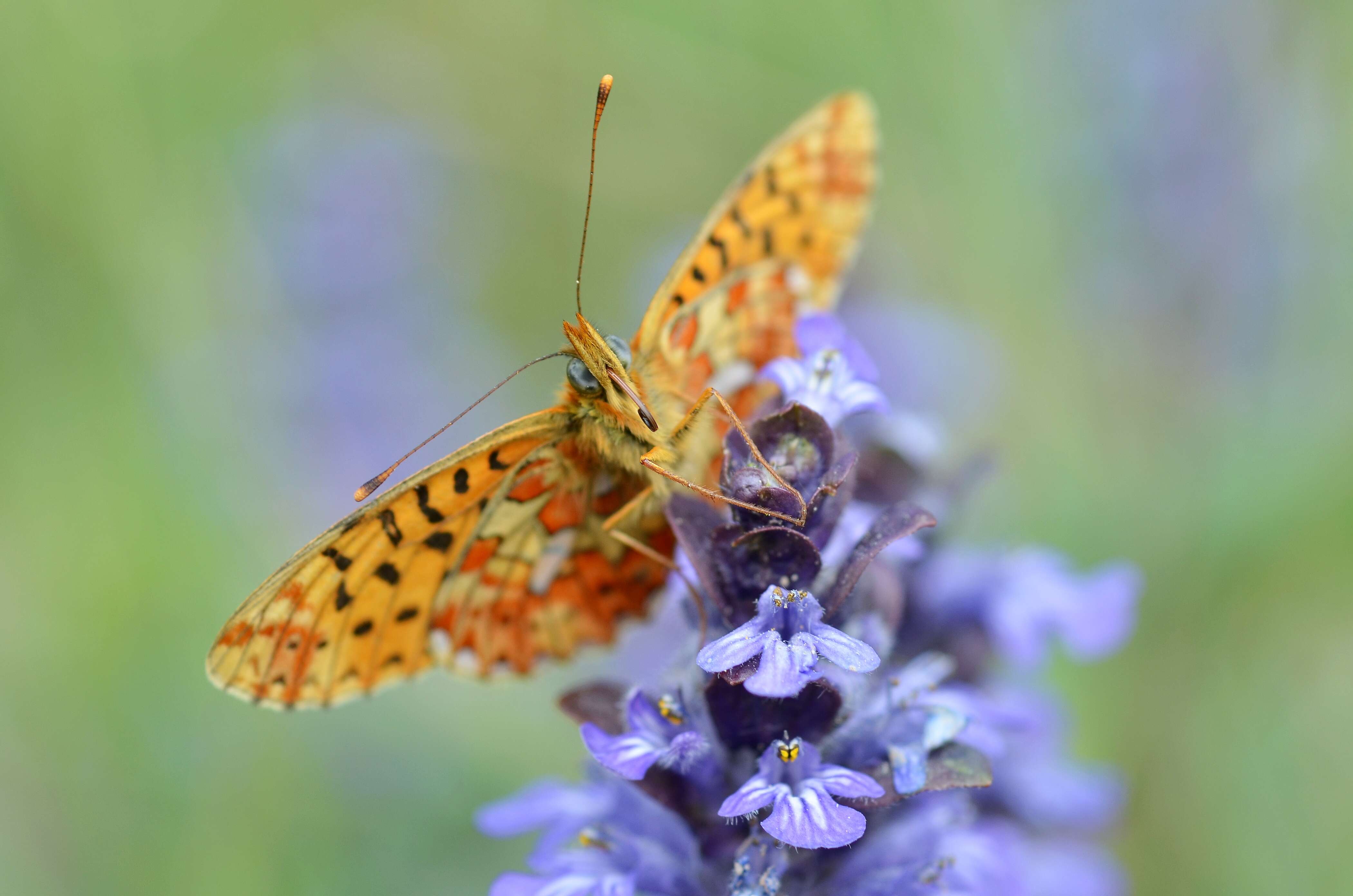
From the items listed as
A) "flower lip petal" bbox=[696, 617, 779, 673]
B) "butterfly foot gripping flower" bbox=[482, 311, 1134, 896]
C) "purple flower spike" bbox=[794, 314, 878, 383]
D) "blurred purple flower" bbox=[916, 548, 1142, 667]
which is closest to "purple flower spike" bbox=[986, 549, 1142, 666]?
"blurred purple flower" bbox=[916, 548, 1142, 667]

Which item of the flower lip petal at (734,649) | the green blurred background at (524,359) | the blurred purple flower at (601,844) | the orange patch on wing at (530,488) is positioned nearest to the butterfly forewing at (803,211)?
the orange patch on wing at (530,488)

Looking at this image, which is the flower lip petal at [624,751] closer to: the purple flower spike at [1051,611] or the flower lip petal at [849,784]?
the flower lip petal at [849,784]

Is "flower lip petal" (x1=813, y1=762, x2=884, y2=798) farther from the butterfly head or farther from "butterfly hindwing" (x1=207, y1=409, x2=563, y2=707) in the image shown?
"butterfly hindwing" (x1=207, y1=409, x2=563, y2=707)

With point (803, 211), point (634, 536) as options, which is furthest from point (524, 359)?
point (634, 536)

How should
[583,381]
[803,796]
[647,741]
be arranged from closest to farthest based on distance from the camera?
[803,796]
[647,741]
[583,381]

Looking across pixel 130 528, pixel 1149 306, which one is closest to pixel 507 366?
pixel 130 528

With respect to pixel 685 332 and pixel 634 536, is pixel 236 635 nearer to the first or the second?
pixel 634 536
